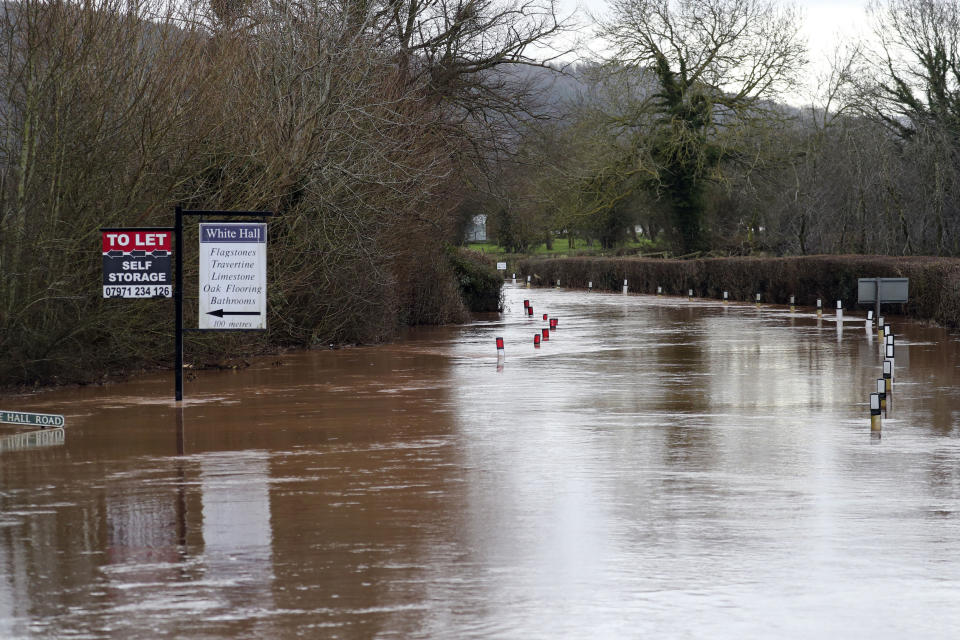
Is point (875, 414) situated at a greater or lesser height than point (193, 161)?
lesser

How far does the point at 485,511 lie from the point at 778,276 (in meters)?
40.5

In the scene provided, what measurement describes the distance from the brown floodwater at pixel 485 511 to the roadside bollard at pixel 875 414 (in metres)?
0.23

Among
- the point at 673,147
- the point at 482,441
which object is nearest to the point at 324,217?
the point at 482,441

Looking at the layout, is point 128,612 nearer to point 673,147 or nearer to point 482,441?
point 482,441

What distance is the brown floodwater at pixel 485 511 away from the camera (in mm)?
6711

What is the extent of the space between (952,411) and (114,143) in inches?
495

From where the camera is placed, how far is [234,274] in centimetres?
1688

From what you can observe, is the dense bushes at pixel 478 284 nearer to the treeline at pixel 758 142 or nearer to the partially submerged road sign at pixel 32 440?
the treeline at pixel 758 142

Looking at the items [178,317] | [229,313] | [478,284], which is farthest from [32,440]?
[478,284]

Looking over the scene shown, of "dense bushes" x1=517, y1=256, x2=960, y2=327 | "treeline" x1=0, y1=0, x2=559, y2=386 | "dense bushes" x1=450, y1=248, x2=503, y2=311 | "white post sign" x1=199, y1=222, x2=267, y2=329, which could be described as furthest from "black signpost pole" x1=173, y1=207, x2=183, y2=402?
"dense bushes" x1=450, y1=248, x2=503, y2=311

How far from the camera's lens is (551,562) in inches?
308

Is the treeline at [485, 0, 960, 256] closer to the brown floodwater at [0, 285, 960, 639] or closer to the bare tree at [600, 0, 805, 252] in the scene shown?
the bare tree at [600, 0, 805, 252]

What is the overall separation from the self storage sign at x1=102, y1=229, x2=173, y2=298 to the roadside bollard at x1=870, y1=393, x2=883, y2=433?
29.3ft

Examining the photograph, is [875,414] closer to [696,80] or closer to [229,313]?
[229,313]
